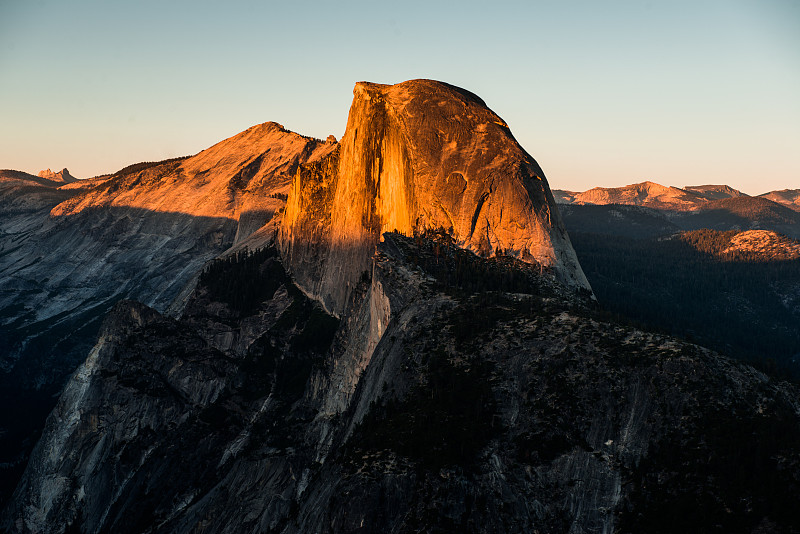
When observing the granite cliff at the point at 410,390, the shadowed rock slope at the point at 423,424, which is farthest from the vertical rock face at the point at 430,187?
the shadowed rock slope at the point at 423,424

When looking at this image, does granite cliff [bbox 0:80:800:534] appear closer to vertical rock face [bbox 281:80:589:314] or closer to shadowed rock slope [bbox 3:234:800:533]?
shadowed rock slope [bbox 3:234:800:533]

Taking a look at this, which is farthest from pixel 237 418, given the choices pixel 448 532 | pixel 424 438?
pixel 448 532

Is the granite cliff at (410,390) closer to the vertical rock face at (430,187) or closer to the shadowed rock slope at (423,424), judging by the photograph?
the shadowed rock slope at (423,424)

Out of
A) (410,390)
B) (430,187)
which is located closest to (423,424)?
(410,390)

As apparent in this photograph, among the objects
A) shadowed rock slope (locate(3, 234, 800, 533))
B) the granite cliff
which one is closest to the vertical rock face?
the granite cliff

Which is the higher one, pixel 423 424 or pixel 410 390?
pixel 410 390

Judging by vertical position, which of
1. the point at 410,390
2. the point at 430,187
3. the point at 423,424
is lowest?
the point at 423,424

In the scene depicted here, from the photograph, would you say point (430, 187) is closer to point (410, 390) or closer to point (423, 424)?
point (410, 390)
